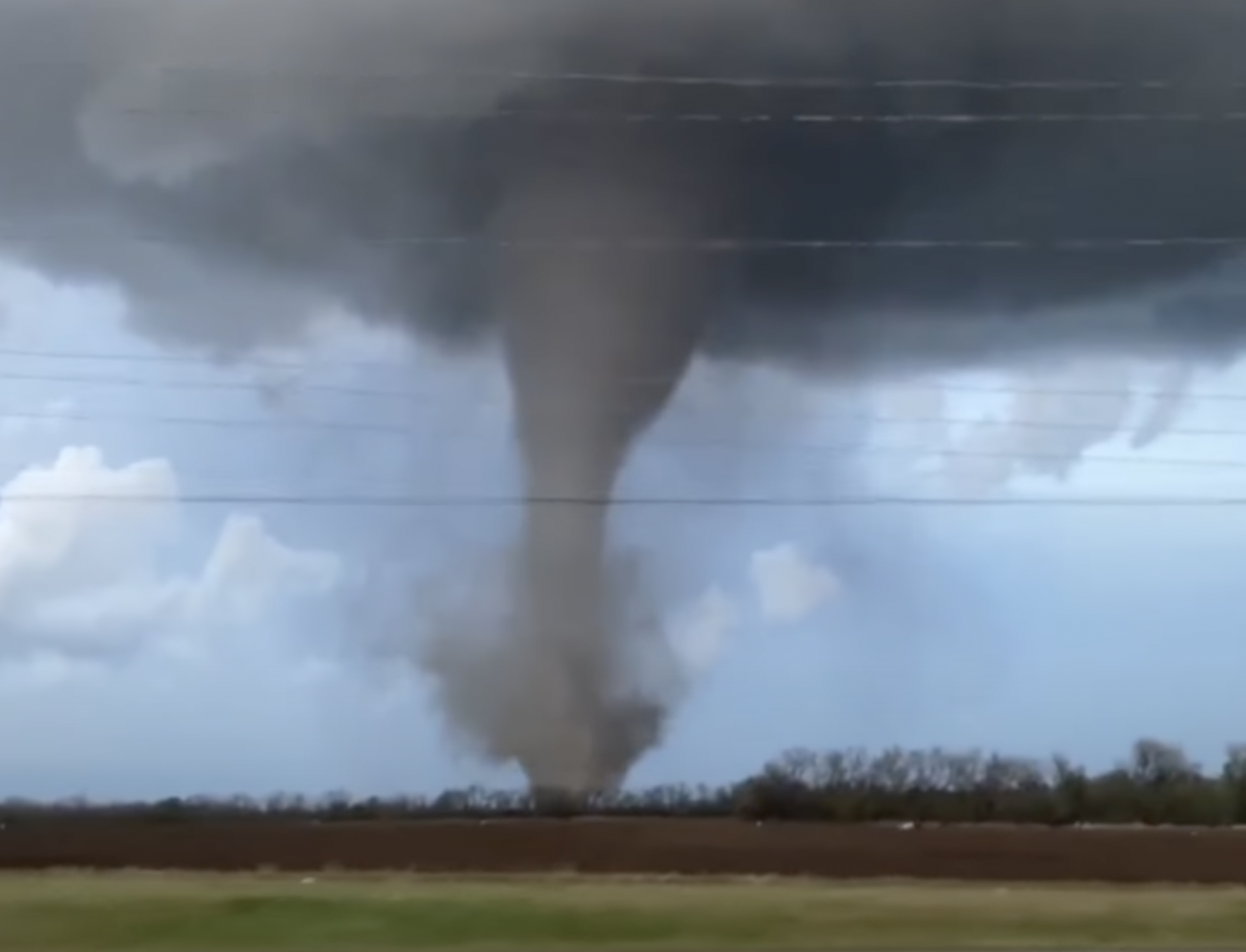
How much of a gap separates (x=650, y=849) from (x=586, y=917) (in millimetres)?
22660

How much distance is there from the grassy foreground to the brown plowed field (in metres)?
7.91

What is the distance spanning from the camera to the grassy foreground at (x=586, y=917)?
30.0 meters

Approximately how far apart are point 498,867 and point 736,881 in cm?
955

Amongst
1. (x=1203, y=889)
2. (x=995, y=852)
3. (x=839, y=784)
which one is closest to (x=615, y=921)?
(x=1203, y=889)

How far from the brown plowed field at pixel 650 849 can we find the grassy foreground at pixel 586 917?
7912 mm

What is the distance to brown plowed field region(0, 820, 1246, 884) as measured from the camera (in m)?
52.0

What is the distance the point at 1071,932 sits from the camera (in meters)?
31.9

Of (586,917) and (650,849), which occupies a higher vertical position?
(650,849)

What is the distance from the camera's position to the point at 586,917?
33.7m

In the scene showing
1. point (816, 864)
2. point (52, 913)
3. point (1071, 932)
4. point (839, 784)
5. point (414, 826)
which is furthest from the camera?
point (839, 784)

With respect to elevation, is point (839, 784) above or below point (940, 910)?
above

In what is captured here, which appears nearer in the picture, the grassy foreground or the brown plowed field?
the grassy foreground

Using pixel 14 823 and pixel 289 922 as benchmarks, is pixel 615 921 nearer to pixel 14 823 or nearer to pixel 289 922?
pixel 289 922

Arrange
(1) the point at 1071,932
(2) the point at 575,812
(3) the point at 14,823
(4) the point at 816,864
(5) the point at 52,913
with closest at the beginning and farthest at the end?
(1) the point at 1071,932
(5) the point at 52,913
(4) the point at 816,864
(3) the point at 14,823
(2) the point at 575,812
